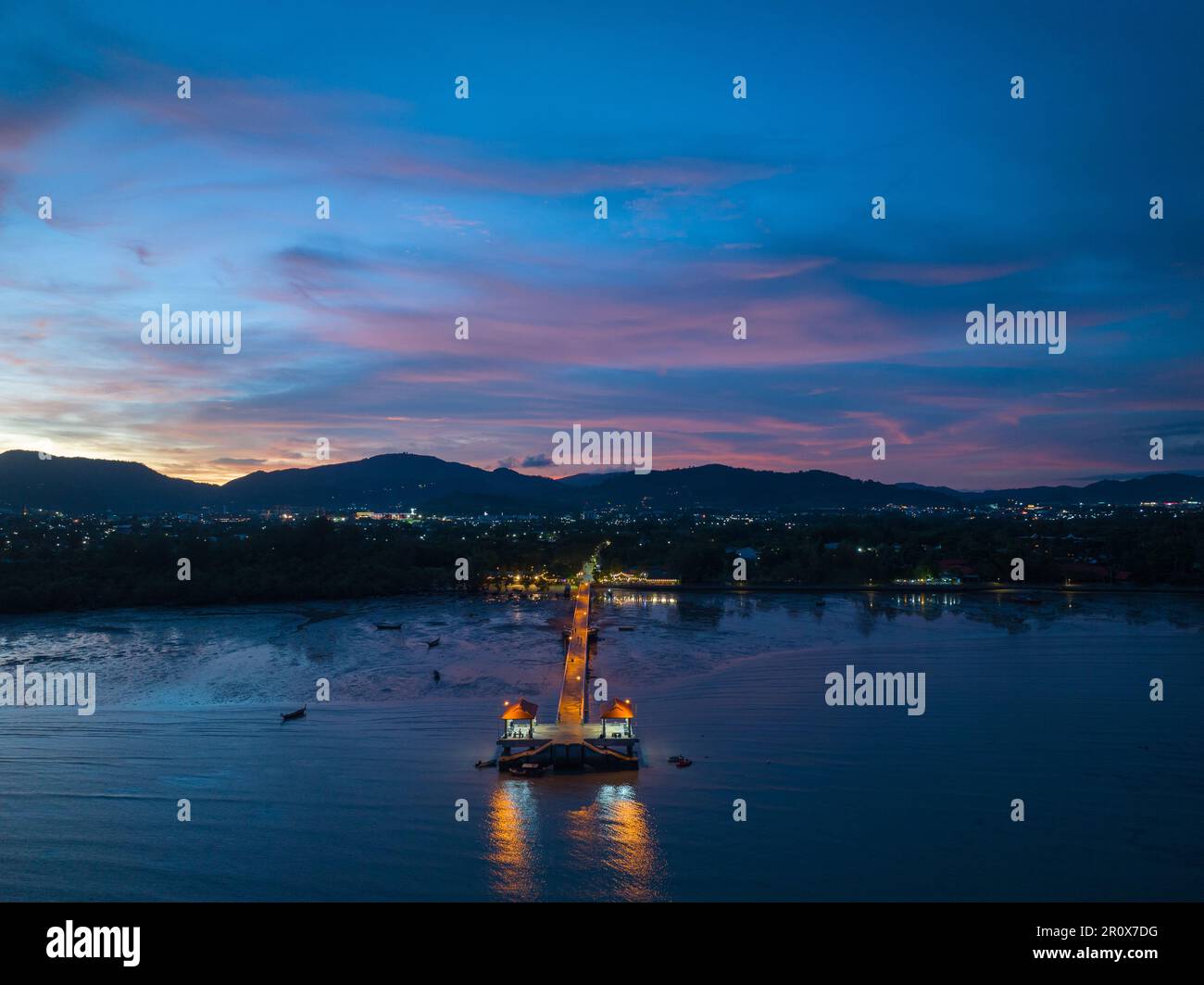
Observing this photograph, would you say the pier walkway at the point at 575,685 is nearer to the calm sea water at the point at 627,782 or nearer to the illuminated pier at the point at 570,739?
the illuminated pier at the point at 570,739

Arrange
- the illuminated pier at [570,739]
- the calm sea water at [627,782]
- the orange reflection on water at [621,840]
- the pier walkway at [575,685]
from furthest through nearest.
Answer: the pier walkway at [575,685], the illuminated pier at [570,739], the calm sea water at [627,782], the orange reflection on water at [621,840]

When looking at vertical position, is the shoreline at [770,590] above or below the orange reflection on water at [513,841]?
above

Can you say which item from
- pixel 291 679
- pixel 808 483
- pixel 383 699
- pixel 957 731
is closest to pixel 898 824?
pixel 957 731

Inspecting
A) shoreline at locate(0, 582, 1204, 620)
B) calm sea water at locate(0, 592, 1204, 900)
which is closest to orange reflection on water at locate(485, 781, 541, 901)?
calm sea water at locate(0, 592, 1204, 900)

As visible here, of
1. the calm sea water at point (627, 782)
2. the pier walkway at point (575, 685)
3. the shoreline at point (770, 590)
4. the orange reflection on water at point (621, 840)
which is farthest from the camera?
the shoreline at point (770, 590)

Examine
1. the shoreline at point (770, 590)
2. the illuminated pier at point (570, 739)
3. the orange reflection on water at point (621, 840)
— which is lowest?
the orange reflection on water at point (621, 840)

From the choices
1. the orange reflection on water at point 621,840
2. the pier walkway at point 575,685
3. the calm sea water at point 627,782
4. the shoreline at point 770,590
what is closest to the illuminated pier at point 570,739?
the pier walkway at point 575,685

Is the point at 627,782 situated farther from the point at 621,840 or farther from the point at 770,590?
the point at 770,590
